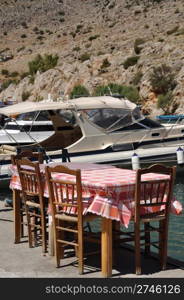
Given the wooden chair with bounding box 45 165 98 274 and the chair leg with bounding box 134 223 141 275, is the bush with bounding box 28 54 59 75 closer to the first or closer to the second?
the wooden chair with bounding box 45 165 98 274

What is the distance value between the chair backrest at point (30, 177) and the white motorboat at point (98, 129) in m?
8.36

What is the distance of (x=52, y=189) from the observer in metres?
5.95

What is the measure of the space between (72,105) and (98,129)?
1071 mm

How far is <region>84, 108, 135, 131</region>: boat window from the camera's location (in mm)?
16453

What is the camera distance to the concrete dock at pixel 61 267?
5.81 metres

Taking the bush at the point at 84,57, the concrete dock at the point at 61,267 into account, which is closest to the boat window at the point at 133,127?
the concrete dock at the point at 61,267

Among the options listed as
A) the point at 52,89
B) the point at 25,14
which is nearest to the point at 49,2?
the point at 25,14

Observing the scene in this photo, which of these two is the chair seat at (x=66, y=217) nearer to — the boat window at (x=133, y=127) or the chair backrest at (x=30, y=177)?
the chair backrest at (x=30, y=177)

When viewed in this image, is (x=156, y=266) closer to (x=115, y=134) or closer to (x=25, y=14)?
(x=115, y=134)

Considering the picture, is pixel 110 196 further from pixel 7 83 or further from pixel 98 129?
pixel 7 83

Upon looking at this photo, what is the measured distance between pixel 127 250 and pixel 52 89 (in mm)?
37163

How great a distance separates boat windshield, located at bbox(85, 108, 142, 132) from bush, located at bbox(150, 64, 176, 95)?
1960 centimetres

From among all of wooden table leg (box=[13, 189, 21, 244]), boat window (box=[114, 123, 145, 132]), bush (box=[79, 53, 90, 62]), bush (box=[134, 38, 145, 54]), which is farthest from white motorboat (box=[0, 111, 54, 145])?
bush (box=[79, 53, 90, 62])

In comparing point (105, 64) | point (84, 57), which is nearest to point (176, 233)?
point (105, 64)
